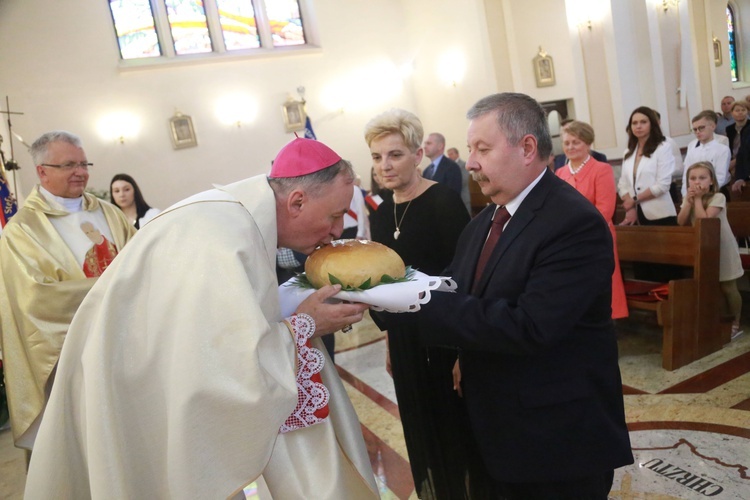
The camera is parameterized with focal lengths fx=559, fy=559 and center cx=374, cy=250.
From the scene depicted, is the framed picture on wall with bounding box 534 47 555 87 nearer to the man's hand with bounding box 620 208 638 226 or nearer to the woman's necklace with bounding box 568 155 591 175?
the man's hand with bounding box 620 208 638 226

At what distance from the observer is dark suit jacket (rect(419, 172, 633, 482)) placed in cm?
166

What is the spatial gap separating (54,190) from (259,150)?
9.62 metres

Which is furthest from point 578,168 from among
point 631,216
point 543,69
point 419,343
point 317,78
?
point 317,78

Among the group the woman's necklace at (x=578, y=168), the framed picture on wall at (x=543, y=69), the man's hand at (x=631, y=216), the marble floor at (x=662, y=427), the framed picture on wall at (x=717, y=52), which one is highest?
the framed picture on wall at (x=543, y=69)

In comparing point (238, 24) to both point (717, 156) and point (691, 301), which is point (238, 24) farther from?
point (691, 301)

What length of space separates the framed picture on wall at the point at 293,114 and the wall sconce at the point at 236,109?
26.6 inches

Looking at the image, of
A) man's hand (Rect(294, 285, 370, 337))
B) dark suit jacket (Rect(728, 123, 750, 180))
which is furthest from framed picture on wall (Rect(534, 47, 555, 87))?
man's hand (Rect(294, 285, 370, 337))

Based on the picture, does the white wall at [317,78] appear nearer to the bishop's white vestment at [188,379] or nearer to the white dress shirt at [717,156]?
the white dress shirt at [717,156]

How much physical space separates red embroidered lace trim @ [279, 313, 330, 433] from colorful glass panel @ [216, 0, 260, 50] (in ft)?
41.5

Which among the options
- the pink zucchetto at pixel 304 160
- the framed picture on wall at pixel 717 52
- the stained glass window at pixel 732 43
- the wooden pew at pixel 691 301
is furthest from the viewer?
the framed picture on wall at pixel 717 52

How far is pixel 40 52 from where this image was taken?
35.1 ft

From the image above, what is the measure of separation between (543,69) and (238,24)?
701 cm

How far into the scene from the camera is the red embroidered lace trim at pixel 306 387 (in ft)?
5.35

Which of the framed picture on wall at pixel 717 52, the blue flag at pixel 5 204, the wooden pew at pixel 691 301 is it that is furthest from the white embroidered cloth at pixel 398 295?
the framed picture on wall at pixel 717 52
